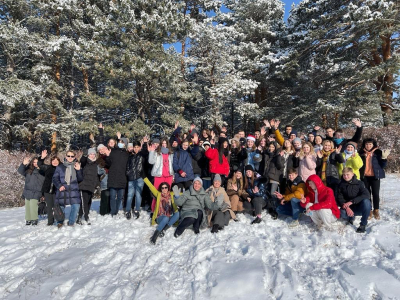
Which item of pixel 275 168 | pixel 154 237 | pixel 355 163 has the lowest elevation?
pixel 154 237

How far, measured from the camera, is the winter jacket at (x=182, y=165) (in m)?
6.25

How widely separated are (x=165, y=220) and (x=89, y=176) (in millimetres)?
2296

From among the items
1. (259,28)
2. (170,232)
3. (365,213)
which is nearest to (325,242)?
(365,213)

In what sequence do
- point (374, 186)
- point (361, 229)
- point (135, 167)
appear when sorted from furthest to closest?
1. point (135, 167)
2. point (374, 186)
3. point (361, 229)

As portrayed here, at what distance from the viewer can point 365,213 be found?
4504mm

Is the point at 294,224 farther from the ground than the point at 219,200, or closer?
closer

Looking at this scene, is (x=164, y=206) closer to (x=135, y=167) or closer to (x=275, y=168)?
(x=135, y=167)

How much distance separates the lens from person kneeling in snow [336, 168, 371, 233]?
451 centimetres

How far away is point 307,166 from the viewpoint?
5551 millimetres

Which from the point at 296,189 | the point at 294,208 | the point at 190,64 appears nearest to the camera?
the point at 294,208

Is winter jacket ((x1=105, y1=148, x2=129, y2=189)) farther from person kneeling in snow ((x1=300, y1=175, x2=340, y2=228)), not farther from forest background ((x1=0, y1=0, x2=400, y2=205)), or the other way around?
forest background ((x1=0, y1=0, x2=400, y2=205))

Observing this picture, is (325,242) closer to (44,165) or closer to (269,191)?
(269,191)

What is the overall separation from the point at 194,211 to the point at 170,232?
2.06 feet

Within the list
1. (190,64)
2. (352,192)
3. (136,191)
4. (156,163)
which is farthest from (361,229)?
(190,64)
